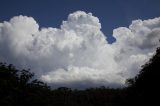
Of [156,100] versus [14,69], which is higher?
[14,69]

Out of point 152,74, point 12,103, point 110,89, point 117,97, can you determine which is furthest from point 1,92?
point 110,89

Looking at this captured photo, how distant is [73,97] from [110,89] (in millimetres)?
10211

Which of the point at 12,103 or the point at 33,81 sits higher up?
the point at 33,81

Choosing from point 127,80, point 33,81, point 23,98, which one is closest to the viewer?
point 23,98

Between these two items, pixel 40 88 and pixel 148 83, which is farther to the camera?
pixel 40 88

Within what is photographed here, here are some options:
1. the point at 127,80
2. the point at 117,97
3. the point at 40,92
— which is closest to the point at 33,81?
the point at 40,92

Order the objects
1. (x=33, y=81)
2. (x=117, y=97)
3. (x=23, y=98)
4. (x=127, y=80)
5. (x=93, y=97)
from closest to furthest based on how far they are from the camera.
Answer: (x=23, y=98)
(x=33, y=81)
(x=127, y=80)
(x=117, y=97)
(x=93, y=97)

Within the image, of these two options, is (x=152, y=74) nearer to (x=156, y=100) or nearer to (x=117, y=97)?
(x=156, y=100)

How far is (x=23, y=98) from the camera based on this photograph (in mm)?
44562

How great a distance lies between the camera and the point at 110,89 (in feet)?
305

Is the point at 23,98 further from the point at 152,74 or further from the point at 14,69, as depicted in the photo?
the point at 152,74

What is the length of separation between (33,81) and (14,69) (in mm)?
3495

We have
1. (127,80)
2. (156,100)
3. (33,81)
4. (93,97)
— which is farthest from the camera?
(93,97)

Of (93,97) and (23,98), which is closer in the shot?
(23,98)
